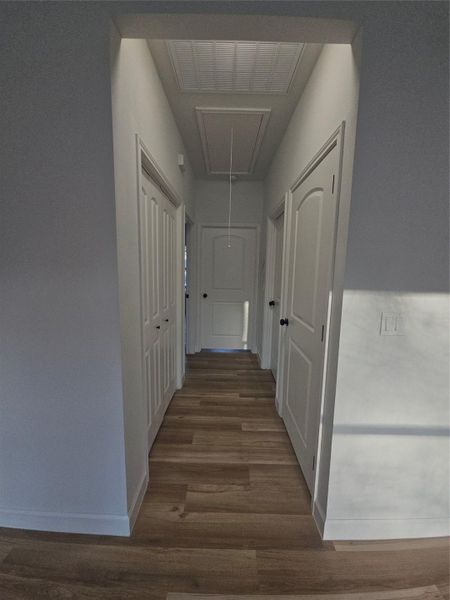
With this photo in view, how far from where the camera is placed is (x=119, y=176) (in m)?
1.10

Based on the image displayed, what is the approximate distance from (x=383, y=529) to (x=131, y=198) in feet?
6.93

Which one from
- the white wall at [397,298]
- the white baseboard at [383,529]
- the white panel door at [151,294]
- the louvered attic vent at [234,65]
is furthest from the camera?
the white panel door at [151,294]

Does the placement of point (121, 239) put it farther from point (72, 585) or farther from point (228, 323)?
point (228, 323)

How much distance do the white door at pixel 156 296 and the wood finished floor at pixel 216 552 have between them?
51 centimetres

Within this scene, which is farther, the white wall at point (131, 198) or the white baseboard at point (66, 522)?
the white baseboard at point (66, 522)

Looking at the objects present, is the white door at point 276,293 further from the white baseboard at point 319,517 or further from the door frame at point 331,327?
the white baseboard at point 319,517

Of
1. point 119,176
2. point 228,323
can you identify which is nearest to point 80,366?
point 119,176

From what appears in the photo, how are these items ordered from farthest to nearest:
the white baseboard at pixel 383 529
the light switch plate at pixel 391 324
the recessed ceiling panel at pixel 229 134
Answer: the recessed ceiling panel at pixel 229 134 → the white baseboard at pixel 383 529 → the light switch plate at pixel 391 324

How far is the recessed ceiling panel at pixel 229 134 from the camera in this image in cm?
203

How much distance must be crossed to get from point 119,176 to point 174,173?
127cm

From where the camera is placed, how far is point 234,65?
1549 mm

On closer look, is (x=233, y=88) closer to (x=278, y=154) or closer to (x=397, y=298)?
(x=278, y=154)

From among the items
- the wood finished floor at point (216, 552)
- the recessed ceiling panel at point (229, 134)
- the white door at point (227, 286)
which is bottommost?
the wood finished floor at point (216, 552)

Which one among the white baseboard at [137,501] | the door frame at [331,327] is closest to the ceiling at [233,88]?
the door frame at [331,327]
